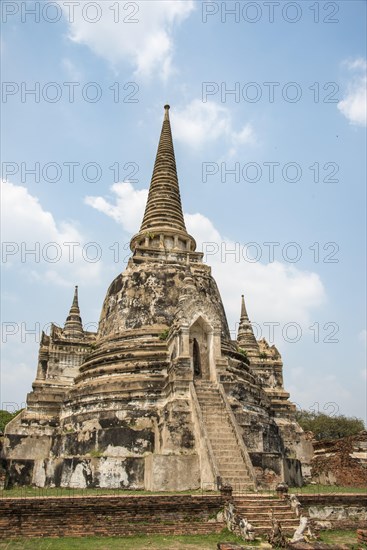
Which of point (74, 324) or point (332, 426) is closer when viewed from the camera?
point (74, 324)

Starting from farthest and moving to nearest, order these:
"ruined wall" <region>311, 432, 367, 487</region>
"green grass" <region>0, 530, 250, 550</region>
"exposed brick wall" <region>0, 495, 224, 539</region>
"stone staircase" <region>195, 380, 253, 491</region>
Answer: "ruined wall" <region>311, 432, 367, 487</region> → "stone staircase" <region>195, 380, 253, 491</region> → "exposed brick wall" <region>0, 495, 224, 539</region> → "green grass" <region>0, 530, 250, 550</region>

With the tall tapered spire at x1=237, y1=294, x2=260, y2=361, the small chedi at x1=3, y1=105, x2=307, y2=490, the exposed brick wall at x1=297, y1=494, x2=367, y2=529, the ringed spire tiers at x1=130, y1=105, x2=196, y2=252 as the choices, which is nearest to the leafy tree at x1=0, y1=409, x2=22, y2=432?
the small chedi at x1=3, y1=105, x2=307, y2=490

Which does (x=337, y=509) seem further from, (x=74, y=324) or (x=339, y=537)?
(x=74, y=324)

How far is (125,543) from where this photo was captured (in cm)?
945

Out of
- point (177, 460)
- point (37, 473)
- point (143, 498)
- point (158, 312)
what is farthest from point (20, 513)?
point (158, 312)

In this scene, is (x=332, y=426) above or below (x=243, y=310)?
below

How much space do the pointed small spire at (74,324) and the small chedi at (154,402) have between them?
143 inches

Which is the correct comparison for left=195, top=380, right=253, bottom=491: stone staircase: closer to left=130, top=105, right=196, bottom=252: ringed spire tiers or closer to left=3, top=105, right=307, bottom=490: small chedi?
left=3, top=105, right=307, bottom=490: small chedi

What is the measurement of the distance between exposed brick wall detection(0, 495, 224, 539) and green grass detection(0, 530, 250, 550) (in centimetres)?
20

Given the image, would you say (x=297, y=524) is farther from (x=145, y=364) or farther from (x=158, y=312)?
(x=158, y=312)

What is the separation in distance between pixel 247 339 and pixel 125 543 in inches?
964

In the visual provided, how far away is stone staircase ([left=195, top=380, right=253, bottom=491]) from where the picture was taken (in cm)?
1302

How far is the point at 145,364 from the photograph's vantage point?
18.7 m

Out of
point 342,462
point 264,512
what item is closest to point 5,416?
Answer: point 342,462
